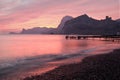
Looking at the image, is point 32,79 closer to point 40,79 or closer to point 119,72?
point 40,79

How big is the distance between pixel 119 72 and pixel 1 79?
9095mm

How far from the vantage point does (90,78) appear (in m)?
13.0

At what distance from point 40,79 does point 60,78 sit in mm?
1632

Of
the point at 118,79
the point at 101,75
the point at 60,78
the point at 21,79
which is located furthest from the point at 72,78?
the point at 21,79

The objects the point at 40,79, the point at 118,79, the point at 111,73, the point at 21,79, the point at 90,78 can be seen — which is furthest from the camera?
the point at 21,79

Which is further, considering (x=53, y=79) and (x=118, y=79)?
(x=53, y=79)

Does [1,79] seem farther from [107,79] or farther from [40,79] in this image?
[107,79]

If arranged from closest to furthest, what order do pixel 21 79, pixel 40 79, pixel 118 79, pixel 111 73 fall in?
pixel 118 79, pixel 111 73, pixel 40 79, pixel 21 79

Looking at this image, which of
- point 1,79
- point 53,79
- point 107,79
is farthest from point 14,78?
point 107,79

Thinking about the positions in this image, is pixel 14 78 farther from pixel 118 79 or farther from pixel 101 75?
pixel 118 79

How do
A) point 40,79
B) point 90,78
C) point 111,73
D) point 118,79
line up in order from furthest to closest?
point 40,79 < point 111,73 < point 90,78 < point 118,79

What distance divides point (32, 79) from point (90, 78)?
4469 millimetres

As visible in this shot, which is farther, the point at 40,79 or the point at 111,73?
the point at 40,79

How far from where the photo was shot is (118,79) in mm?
12219
